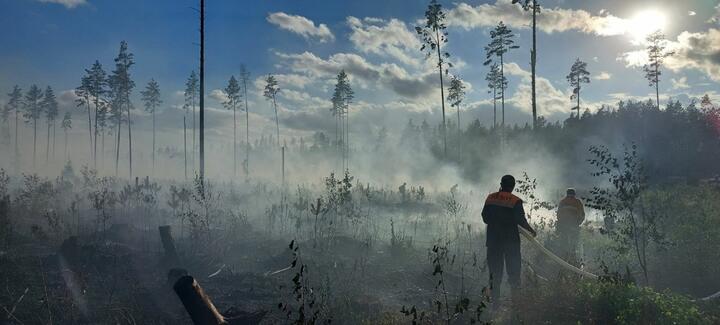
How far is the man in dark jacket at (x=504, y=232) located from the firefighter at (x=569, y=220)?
4.04 metres

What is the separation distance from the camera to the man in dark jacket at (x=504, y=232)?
6.97 metres

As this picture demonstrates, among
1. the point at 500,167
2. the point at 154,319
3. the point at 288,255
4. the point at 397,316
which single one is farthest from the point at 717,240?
the point at 500,167

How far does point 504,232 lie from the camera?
706cm

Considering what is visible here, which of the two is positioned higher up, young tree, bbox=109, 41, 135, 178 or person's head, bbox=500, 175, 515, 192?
young tree, bbox=109, 41, 135, 178

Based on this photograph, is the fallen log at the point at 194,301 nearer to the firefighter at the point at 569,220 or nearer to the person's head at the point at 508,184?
the person's head at the point at 508,184

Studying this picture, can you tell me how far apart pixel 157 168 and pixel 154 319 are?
8183 centimetres

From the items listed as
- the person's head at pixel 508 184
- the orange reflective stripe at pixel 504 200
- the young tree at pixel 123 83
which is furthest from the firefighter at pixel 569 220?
the young tree at pixel 123 83

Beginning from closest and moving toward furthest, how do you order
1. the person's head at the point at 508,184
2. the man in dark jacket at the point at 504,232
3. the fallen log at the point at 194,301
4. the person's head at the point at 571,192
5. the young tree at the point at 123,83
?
the fallen log at the point at 194,301 < the man in dark jacket at the point at 504,232 < the person's head at the point at 508,184 < the person's head at the point at 571,192 < the young tree at the point at 123,83

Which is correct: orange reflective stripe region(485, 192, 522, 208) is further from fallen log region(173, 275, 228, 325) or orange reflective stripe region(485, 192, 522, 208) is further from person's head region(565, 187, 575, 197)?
fallen log region(173, 275, 228, 325)

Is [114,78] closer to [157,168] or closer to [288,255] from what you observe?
[157,168]

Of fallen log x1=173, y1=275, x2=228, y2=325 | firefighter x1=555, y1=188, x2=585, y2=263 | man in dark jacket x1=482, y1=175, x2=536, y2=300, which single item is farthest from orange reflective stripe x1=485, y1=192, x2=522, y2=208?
fallen log x1=173, y1=275, x2=228, y2=325

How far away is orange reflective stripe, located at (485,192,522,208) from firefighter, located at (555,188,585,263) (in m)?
4.17

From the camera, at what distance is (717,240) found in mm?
8602

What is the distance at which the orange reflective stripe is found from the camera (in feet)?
22.9
